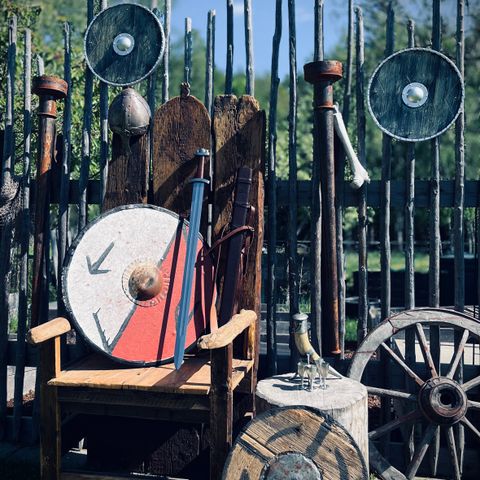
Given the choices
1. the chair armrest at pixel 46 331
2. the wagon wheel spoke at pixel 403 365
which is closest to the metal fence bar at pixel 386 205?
the wagon wheel spoke at pixel 403 365

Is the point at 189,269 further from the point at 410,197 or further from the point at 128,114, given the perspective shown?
the point at 410,197

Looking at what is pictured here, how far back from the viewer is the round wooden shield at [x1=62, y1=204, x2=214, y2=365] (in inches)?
130

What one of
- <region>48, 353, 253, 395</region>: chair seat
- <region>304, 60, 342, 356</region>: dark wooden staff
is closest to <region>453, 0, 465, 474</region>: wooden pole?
<region>304, 60, 342, 356</region>: dark wooden staff

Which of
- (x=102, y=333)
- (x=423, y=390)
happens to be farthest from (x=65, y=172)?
(x=423, y=390)

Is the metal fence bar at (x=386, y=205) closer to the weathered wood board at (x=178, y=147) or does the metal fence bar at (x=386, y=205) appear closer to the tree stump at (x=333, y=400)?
the tree stump at (x=333, y=400)

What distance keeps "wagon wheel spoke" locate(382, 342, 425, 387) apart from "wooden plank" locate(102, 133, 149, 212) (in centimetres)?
156

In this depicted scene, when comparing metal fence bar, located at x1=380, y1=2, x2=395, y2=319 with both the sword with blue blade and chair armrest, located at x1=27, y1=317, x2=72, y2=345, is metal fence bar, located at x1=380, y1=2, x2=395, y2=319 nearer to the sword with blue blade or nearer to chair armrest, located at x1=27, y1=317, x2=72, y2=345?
the sword with blue blade

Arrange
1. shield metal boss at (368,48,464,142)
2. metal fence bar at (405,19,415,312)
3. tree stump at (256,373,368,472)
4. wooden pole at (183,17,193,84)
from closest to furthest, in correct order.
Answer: tree stump at (256,373,368,472), shield metal boss at (368,48,464,142), metal fence bar at (405,19,415,312), wooden pole at (183,17,193,84)

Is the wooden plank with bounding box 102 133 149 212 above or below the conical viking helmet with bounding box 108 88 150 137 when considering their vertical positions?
below

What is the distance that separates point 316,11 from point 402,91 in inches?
25.7

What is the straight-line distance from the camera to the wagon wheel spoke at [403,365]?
339cm

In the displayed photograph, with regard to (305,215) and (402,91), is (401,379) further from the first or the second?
(305,215)

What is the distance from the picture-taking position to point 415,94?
11.5 feet

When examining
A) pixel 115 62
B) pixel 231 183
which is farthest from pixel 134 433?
pixel 115 62
